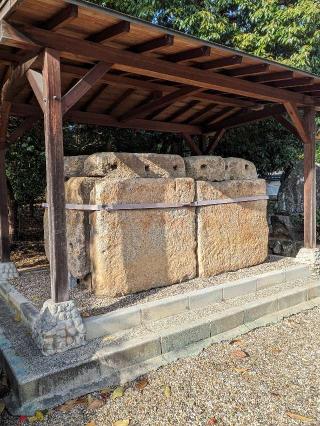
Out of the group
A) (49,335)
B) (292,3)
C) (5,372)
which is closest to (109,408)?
(49,335)

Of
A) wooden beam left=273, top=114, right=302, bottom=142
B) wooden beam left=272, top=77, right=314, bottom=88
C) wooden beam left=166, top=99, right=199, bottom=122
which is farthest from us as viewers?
wooden beam left=166, top=99, right=199, bottom=122

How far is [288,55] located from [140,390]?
23.3 ft

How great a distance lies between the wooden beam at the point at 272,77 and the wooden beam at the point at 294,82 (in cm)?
31

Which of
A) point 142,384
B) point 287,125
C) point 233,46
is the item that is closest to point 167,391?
point 142,384

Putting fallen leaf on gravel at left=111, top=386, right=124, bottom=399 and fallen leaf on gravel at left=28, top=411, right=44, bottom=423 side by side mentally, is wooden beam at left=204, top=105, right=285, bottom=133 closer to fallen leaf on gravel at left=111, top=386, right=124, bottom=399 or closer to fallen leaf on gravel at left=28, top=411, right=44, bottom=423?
fallen leaf on gravel at left=111, top=386, right=124, bottom=399

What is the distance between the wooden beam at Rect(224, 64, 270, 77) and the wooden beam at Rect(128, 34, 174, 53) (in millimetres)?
1210

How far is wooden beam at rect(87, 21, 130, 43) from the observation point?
2.73m

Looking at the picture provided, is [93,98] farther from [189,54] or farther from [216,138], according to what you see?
[216,138]

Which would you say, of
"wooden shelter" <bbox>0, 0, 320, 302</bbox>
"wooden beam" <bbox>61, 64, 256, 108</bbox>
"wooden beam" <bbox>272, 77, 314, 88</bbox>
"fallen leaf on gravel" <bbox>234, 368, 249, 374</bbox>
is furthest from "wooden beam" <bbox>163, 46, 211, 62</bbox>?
"fallen leaf on gravel" <bbox>234, 368, 249, 374</bbox>

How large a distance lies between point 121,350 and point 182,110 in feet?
14.7

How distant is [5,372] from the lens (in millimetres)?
2670

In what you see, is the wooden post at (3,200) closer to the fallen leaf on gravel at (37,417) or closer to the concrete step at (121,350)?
the concrete step at (121,350)

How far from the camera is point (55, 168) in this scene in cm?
278

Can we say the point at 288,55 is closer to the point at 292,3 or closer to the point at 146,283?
the point at 292,3
